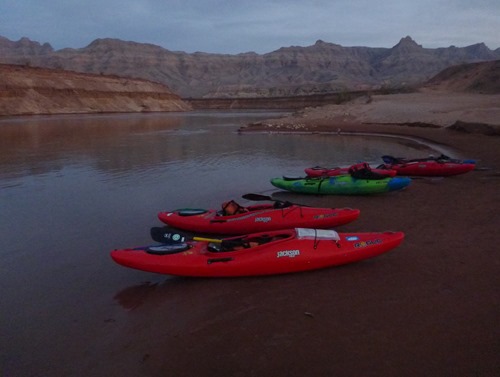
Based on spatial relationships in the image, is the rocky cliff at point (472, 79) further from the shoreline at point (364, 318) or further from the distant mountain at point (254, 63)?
the distant mountain at point (254, 63)

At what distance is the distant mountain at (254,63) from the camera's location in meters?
149

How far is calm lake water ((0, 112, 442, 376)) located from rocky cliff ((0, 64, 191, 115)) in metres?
30.8

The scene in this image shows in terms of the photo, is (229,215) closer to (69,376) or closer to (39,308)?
(39,308)

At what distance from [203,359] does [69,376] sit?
1206mm

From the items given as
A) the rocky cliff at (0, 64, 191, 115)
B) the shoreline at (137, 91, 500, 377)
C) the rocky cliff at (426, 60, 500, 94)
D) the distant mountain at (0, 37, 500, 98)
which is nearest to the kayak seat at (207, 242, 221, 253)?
the shoreline at (137, 91, 500, 377)

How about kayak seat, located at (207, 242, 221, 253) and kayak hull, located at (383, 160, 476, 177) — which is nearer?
kayak seat, located at (207, 242, 221, 253)

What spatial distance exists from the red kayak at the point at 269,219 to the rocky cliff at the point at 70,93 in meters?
47.2

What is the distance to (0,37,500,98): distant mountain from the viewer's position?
148750mm

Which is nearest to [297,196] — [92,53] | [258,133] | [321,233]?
[321,233]

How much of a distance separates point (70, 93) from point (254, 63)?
139 metres

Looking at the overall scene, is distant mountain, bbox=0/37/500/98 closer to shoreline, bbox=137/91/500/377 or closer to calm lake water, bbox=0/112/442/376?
calm lake water, bbox=0/112/442/376

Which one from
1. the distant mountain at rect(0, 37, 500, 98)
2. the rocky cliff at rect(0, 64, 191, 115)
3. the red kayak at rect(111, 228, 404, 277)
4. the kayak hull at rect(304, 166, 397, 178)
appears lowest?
the red kayak at rect(111, 228, 404, 277)

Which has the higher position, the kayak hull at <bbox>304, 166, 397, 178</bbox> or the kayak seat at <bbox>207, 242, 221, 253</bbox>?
the kayak hull at <bbox>304, 166, 397, 178</bbox>

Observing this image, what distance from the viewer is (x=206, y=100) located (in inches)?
3659
